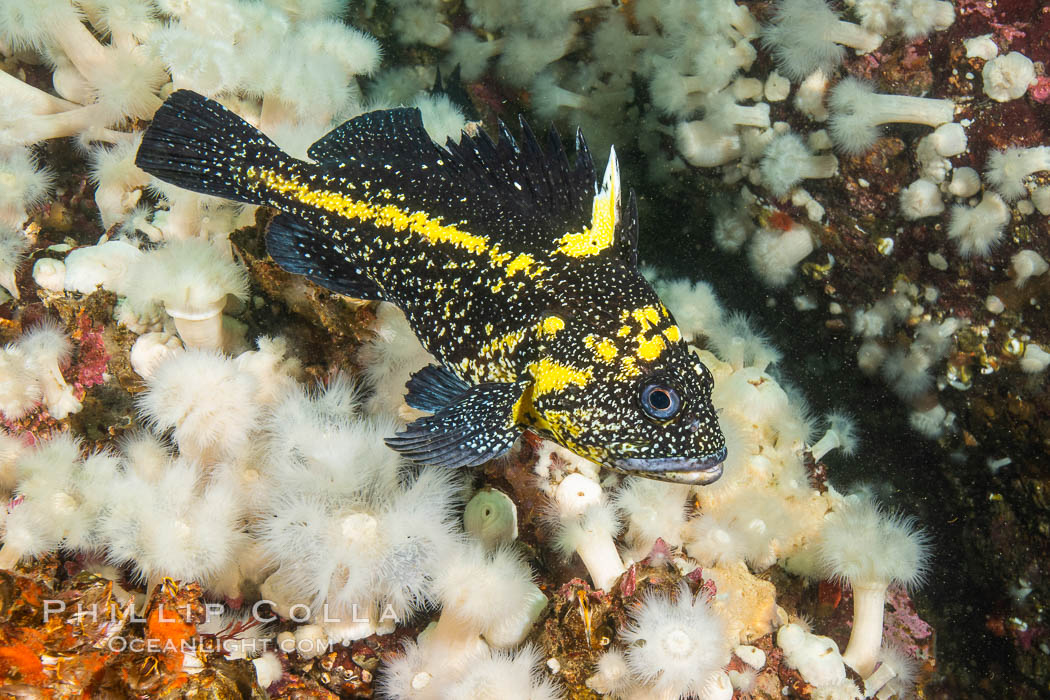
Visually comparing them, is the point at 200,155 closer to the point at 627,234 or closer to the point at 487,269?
the point at 487,269

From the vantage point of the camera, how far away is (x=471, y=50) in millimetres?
6020

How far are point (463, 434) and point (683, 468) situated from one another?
1.08 m

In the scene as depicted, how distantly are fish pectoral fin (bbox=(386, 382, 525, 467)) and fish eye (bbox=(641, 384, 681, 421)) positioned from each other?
65cm

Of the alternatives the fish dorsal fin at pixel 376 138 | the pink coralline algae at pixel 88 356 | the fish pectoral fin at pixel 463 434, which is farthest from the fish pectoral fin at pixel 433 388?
the pink coralline algae at pixel 88 356

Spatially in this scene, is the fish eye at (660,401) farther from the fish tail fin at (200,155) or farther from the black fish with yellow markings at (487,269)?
the fish tail fin at (200,155)

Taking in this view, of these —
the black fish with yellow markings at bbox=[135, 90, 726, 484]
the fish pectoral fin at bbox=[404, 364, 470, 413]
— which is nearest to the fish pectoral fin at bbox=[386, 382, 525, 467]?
the black fish with yellow markings at bbox=[135, 90, 726, 484]

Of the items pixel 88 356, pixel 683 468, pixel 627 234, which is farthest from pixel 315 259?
pixel 683 468

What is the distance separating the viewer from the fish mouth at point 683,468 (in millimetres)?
2934

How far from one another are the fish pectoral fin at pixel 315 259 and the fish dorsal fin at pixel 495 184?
40 centimetres

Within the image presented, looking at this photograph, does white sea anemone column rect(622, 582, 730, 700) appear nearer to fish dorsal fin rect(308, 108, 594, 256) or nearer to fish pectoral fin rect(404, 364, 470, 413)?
fish pectoral fin rect(404, 364, 470, 413)

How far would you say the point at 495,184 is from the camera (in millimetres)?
3438

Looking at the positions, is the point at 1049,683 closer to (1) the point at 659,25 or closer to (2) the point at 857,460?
(2) the point at 857,460

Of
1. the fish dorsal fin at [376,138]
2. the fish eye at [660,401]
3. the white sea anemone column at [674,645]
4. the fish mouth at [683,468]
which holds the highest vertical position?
the fish dorsal fin at [376,138]

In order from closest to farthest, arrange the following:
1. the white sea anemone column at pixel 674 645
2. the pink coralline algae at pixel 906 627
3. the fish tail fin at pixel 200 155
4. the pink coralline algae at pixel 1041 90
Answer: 1. the white sea anemone column at pixel 674 645
2. the fish tail fin at pixel 200 155
3. the pink coralline algae at pixel 1041 90
4. the pink coralline algae at pixel 906 627
